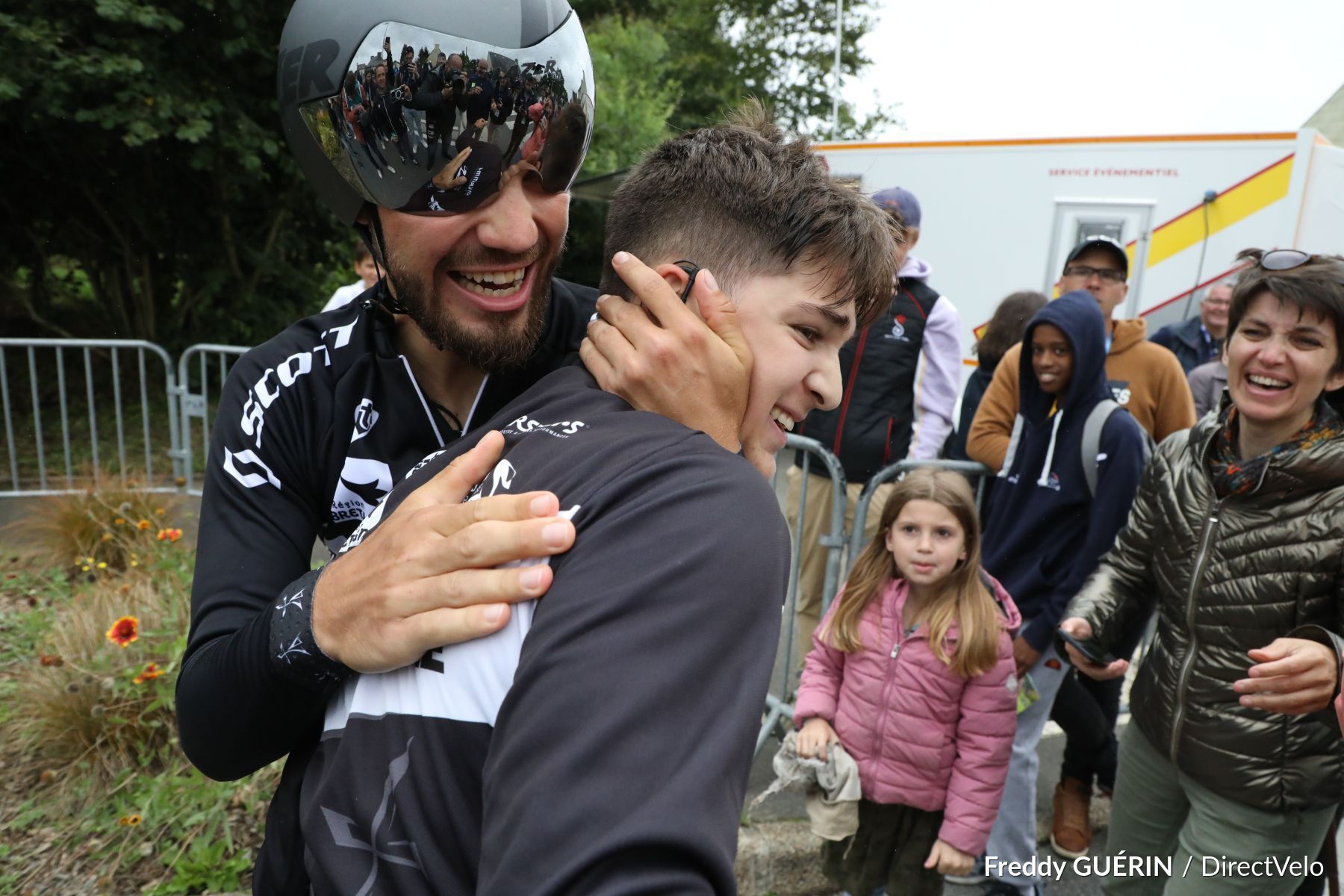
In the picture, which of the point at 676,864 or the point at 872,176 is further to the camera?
the point at 872,176

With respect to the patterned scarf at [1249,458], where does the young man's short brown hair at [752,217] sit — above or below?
above

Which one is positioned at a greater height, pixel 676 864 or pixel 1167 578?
pixel 676 864

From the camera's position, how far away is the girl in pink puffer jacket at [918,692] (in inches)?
112

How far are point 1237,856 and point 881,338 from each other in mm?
2699

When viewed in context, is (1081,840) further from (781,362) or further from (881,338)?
(781,362)

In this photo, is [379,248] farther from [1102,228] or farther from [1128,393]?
[1102,228]

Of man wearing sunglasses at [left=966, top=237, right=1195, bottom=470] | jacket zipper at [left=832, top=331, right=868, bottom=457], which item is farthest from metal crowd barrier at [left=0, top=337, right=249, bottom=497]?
man wearing sunglasses at [left=966, top=237, right=1195, bottom=470]

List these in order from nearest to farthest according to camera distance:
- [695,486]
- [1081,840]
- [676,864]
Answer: [676,864]
[695,486]
[1081,840]

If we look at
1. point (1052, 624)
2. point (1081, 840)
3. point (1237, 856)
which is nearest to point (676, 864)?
point (1237, 856)

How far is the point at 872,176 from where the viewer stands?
31.0ft

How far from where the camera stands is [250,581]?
1.38 meters

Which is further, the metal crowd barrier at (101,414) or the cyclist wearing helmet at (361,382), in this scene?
the metal crowd barrier at (101,414)

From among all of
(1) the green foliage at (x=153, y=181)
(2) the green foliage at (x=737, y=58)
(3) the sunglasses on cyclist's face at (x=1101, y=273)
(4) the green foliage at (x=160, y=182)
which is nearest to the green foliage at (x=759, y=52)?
(2) the green foliage at (x=737, y=58)

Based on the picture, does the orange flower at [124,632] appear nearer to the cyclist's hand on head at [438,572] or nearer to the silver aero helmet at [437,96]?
the silver aero helmet at [437,96]
